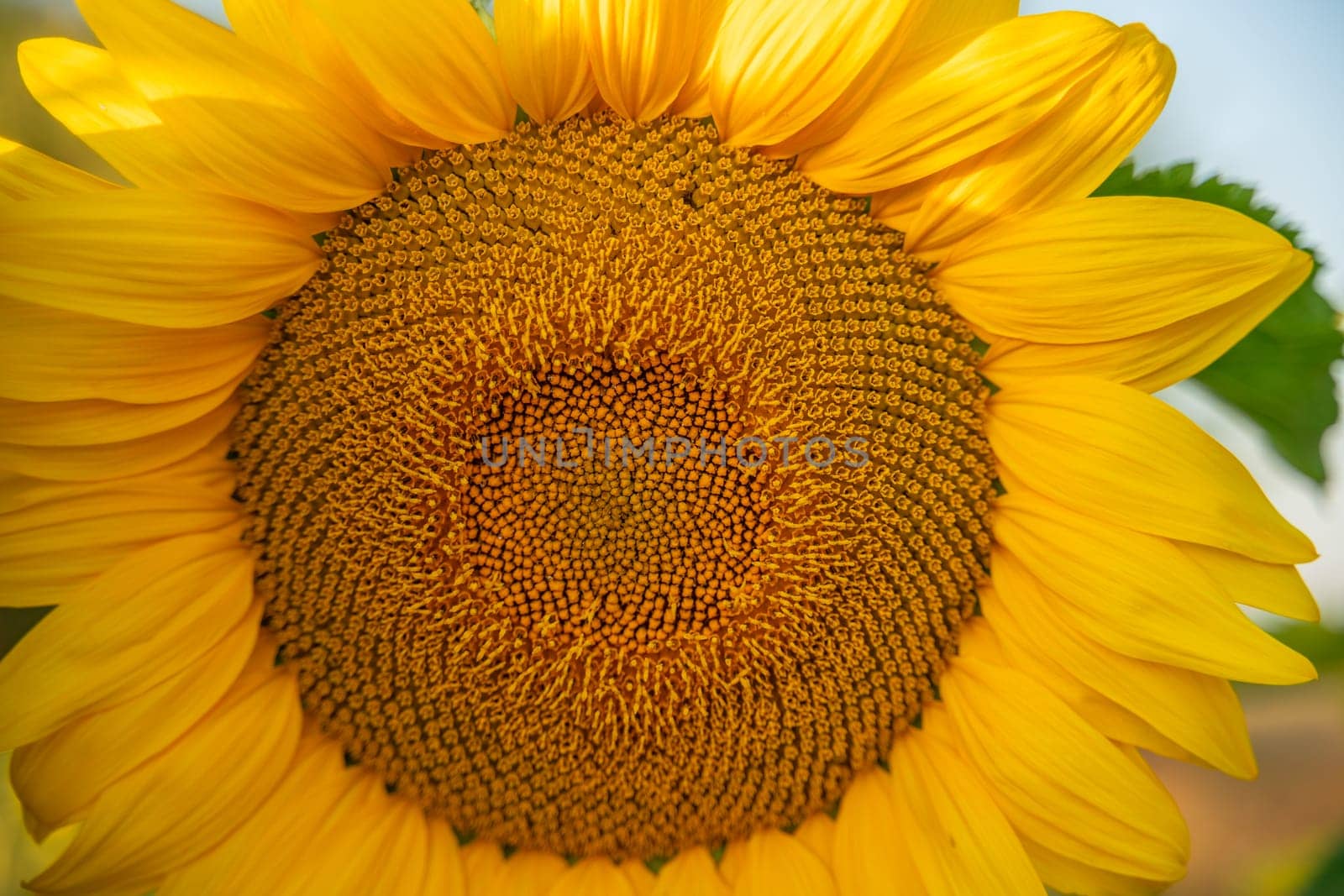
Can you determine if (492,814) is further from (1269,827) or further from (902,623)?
(1269,827)

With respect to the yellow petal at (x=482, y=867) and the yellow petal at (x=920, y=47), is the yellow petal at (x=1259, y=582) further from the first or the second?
the yellow petal at (x=482, y=867)

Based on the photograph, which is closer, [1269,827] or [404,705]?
[404,705]

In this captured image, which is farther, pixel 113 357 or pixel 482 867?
pixel 482 867

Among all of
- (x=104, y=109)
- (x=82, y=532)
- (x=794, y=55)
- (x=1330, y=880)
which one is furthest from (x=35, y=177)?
(x=1330, y=880)

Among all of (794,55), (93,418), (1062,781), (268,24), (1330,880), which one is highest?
(268,24)

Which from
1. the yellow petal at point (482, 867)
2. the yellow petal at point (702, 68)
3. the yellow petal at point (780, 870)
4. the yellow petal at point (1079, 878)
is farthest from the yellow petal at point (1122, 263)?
the yellow petal at point (482, 867)

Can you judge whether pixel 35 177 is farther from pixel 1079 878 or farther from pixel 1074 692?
pixel 1079 878

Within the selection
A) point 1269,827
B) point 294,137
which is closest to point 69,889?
point 294,137
